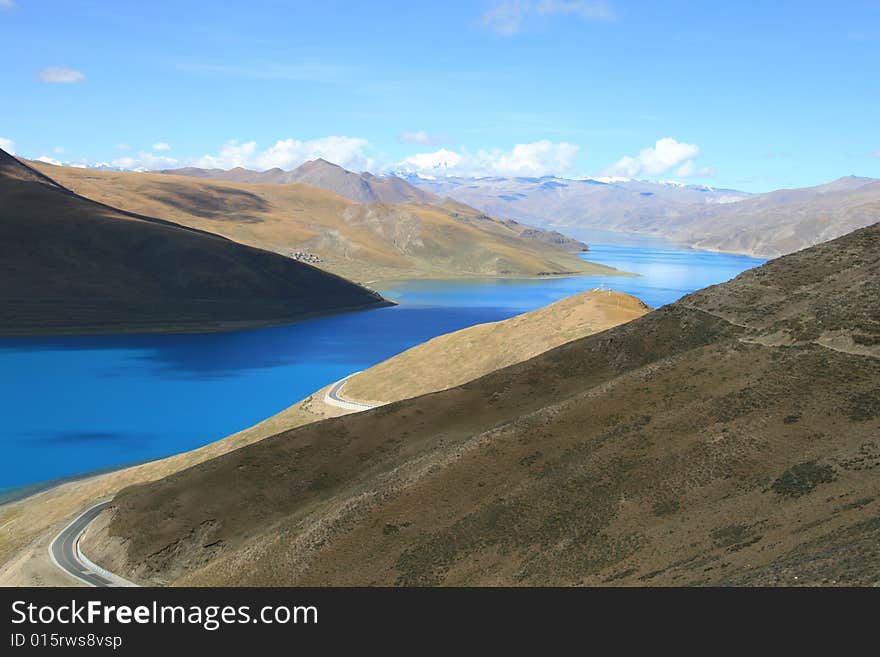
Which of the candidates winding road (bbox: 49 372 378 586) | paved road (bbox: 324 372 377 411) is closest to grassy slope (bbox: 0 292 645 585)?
paved road (bbox: 324 372 377 411)

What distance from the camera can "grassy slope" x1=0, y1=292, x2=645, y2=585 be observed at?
8194cm

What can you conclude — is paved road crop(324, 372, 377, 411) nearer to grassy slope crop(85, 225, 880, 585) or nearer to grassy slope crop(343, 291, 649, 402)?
grassy slope crop(343, 291, 649, 402)

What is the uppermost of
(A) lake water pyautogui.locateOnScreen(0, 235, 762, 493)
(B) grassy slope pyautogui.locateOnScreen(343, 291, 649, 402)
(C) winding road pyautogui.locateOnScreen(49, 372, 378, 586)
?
(B) grassy slope pyautogui.locateOnScreen(343, 291, 649, 402)

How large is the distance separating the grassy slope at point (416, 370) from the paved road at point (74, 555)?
44.2ft

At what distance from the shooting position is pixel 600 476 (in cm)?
4881

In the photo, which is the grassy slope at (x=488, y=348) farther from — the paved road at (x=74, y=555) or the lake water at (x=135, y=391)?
the paved road at (x=74, y=555)

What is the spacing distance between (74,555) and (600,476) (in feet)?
131

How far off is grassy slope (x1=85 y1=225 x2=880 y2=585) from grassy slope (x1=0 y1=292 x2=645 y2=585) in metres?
24.8

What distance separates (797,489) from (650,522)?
7.98m

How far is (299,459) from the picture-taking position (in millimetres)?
64438

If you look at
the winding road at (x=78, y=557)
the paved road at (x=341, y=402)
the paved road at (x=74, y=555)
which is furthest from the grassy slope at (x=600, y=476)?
the paved road at (x=341, y=402)

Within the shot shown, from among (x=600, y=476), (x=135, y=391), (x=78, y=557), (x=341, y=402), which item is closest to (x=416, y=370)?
(x=341, y=402)
